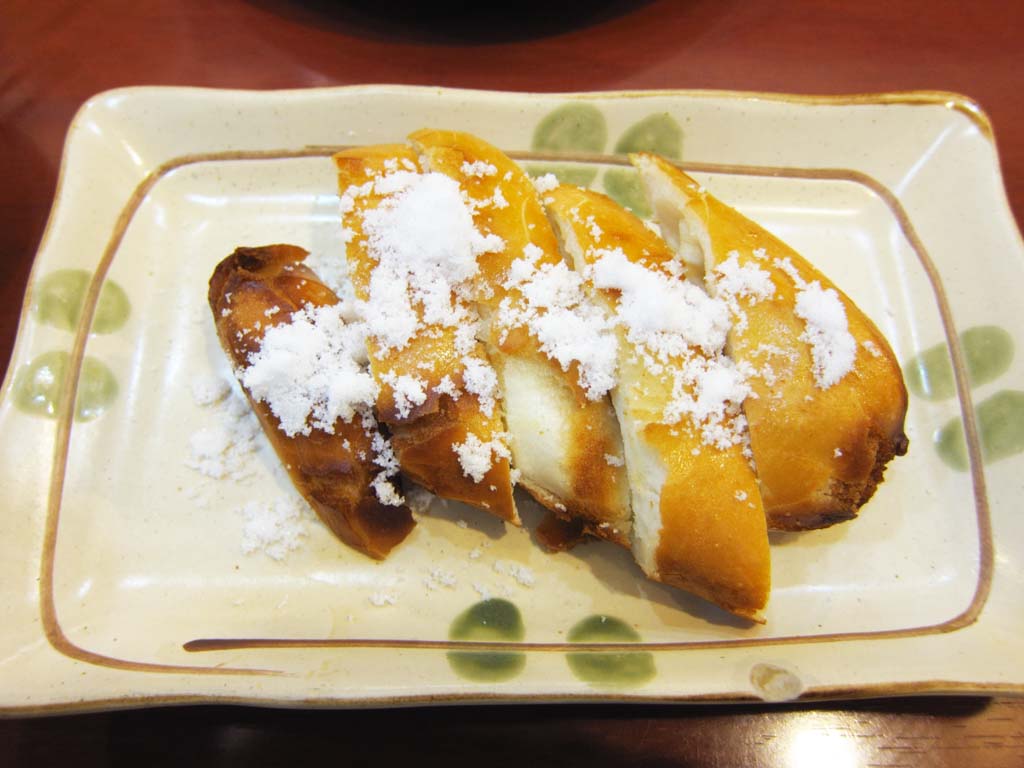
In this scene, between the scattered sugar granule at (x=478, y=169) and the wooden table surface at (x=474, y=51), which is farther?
the wooden table surface at (x=474, y=51)

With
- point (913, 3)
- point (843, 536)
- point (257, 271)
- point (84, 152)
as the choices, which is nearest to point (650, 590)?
point (843, 536)

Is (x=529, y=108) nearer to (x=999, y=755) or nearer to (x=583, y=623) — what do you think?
(x=583, y=623)

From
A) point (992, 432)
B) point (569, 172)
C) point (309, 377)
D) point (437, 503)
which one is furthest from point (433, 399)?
point (992, 432)

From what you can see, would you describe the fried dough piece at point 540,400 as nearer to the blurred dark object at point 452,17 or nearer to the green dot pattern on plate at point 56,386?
the green dot pattern on plate at point 56,386

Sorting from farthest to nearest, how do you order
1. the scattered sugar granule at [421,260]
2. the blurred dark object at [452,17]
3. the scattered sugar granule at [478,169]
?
1. the blurred dark object at [452,17]
2. the scattered sugar granule at [478,169]
3. the scattered sugar granule at [421,260]

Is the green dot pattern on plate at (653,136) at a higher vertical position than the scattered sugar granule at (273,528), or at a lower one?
higher

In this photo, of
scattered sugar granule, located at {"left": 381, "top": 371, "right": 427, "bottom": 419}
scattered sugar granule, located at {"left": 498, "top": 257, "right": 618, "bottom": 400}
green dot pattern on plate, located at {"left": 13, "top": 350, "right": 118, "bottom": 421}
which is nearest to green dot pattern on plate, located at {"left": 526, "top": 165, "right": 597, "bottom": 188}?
scattered sugar granule, located at {"left": 498, "top": 257, "right": 618, "bottom": 400}

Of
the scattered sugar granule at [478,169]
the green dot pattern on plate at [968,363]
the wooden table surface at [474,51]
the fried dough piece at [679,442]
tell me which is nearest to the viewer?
the fried dough piece at [679,442]

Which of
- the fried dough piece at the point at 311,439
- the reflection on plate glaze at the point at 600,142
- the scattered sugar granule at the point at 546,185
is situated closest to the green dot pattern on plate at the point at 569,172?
the reflection on plate glaze at the point at 600,142
